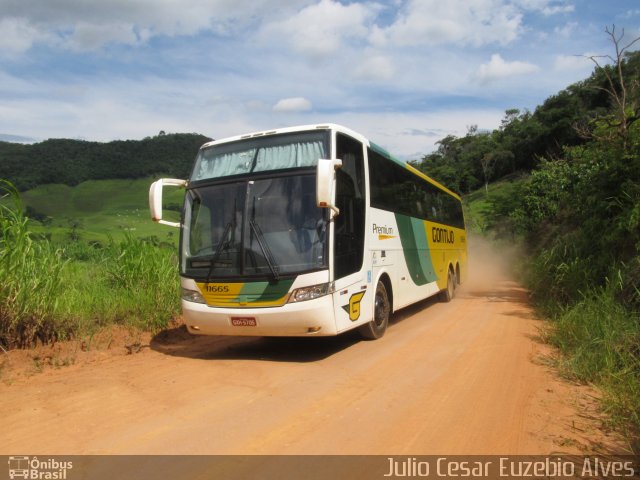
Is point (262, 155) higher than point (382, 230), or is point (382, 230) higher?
point (262, 155)

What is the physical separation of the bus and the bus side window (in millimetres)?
15

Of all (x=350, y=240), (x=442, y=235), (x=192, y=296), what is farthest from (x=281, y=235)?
(x=442, y=235)

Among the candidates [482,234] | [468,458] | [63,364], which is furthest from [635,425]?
[482,234]

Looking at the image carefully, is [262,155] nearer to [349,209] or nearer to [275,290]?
[349,209]

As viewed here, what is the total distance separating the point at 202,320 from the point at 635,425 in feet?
17.0

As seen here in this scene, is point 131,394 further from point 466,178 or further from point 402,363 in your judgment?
point 466,178

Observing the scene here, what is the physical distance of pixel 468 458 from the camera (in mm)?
3781

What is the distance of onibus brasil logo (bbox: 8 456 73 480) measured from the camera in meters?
3.61

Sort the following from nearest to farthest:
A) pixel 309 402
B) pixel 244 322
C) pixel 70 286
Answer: pixel 309 402 < pixel 244 322 < pixel 70 286

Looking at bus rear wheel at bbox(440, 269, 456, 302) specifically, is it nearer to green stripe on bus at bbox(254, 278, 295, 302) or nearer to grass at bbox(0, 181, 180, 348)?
grass at bbox(0, 181, 180, 348)

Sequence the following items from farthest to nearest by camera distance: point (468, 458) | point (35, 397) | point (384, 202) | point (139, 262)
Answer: point (139, 262), point (384, 202), point (35, 397), point (468, 458)

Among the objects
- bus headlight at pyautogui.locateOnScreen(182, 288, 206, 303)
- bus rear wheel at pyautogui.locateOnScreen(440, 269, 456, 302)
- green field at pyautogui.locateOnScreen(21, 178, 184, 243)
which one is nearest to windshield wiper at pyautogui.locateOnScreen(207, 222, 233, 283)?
bus headlight at pyautogui.locateOnScreen(182, 288, 206, 303)

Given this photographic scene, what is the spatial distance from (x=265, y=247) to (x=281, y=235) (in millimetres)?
269

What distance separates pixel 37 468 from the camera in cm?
373
